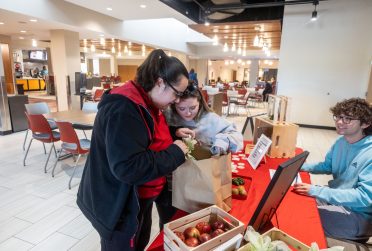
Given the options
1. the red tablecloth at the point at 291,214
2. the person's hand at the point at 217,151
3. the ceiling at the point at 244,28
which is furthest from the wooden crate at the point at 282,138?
the ceiling at the point at 244,28

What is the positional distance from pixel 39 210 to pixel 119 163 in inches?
94.2

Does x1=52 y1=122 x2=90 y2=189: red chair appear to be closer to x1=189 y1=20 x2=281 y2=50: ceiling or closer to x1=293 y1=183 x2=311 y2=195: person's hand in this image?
x1=293 y1=183 x2=311 y2=195: person's hand

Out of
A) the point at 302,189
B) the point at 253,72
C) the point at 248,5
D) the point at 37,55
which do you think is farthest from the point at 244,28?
the point at 37,55

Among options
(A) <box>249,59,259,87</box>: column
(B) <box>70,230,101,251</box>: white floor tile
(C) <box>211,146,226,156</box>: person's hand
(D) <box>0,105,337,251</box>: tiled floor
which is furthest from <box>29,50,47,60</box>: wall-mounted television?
(C) <box>211,146,226,156</box>: person's hand

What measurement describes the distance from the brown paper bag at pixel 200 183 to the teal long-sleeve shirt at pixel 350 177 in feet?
2.29

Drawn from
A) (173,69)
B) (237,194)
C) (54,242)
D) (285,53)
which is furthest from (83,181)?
(285,53)

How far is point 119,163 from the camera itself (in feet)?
2.97

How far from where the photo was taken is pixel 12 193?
304 cm

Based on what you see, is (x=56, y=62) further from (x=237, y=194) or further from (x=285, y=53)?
(x=237, y=194)

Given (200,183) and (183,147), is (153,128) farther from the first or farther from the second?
(200,183)

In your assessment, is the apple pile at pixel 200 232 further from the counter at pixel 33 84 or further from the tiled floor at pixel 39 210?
the counter at pixel 33 84

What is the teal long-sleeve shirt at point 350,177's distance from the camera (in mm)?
1418

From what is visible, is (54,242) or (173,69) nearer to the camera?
(173,69)

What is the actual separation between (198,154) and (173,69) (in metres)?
0.40
